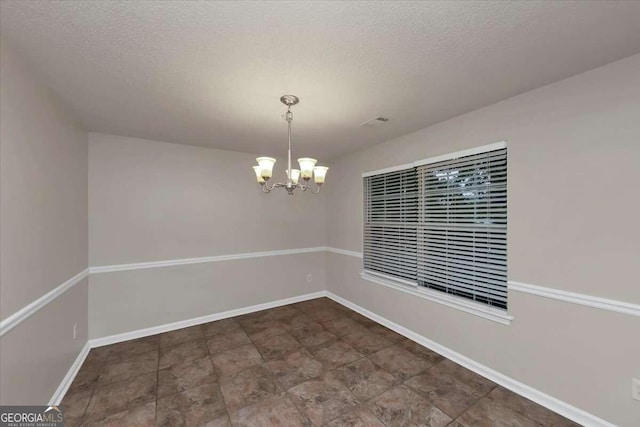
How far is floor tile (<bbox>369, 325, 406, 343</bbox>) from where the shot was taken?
3083 mm

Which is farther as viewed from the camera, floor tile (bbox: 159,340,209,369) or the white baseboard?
floor tile (bbox: 159,340,209,369)

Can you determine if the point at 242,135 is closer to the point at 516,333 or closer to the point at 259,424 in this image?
the point at 259,424

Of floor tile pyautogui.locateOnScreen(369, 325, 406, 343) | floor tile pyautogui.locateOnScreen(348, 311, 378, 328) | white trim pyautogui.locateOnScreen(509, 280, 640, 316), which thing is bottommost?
floor tile pyautogui.locateOnScreen(348, 311, 378, 328)

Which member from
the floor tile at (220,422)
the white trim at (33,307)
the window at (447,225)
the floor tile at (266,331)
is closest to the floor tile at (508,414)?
the window at (447,225)

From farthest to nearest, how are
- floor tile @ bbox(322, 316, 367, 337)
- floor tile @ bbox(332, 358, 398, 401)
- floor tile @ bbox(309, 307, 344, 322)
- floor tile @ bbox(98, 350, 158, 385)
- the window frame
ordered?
floor tile @ bbox(309, 307, 344, 322), floor tile @ bbox(322, 316, 367, 337), floor tile @ bbox(98, 350, 158, 385), the window frame, floor tile @ bbox(332, 358, 398, 401)

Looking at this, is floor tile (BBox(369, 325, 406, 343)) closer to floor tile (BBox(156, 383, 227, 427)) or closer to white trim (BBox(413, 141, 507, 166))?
floor tile (BBox(156, 383, 227, 427))

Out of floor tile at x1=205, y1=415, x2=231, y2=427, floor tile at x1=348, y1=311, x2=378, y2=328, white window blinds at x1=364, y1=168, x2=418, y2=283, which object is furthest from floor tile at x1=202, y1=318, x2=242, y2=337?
white window blinds at x1=364, y1=168, x2=418, y2=283

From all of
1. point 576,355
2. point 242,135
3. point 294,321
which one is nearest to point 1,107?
point 242,135

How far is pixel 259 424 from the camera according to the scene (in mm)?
1872

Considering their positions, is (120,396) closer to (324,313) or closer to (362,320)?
(324,313)

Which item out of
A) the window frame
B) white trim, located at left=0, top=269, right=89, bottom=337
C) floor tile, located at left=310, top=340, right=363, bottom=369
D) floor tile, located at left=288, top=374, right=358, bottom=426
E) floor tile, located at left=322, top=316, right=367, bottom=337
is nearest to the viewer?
white trim, located at left=0, top=269, right=89, bottom=337

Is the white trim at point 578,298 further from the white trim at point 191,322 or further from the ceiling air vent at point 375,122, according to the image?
the white trim at point 191,322

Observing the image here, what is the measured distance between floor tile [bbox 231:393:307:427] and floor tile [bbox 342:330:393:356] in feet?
3.54

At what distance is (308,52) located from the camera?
161cm
